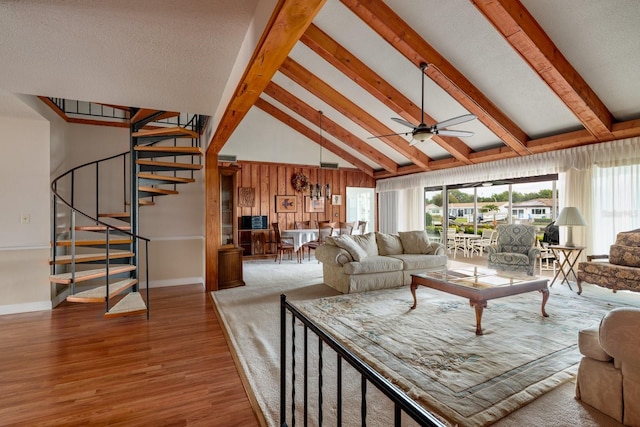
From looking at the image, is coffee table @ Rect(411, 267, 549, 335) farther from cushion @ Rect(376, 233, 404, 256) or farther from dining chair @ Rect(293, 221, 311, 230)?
dining chair @ Rect(293, 221, 311, 230)

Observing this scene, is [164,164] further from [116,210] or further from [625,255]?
[625,255]

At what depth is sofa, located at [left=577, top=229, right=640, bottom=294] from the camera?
380cm

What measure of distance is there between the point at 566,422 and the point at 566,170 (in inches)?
187

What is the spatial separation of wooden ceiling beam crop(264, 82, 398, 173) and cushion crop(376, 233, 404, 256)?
10.7ft

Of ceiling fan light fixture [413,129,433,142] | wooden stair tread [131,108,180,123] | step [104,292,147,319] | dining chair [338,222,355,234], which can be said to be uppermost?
wooden stair tread [131,108,180,123]

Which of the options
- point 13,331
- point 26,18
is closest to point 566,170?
point 26,18

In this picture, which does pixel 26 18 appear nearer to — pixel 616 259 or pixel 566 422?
pixel 566 422

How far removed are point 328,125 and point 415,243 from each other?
369 centimetres

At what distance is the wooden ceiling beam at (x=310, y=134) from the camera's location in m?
7.69

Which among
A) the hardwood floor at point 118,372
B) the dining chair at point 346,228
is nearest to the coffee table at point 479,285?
the hardwood floor at point 118,372

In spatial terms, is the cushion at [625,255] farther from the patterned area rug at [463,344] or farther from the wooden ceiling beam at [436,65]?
the wooden ceiling beam at [436,65]

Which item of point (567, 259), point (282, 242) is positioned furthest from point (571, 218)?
point (282, 242)

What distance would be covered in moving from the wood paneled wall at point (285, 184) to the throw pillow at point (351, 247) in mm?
4157

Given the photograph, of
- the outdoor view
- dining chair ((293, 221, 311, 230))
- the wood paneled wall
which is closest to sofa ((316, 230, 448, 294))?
the outdoor view
